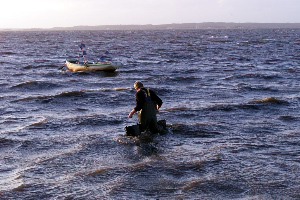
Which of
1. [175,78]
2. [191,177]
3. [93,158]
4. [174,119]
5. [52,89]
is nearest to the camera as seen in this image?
[191,177]

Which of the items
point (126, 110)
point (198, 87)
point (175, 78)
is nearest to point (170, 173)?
point (126, 110)

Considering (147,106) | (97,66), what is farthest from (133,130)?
(97,66)

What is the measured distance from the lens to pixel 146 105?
11.9m

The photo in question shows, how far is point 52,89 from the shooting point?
907 inches

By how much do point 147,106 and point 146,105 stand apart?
0.05m

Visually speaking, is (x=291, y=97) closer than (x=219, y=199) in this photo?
No

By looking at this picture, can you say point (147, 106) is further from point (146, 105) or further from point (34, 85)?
point (34, 85)

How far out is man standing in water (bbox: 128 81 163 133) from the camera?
38.5ft

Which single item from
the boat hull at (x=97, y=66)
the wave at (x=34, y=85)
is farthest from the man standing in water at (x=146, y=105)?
the boat hull at (x=97, y=66)

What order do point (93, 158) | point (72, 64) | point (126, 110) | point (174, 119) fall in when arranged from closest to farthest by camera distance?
point (93, 158)
point (174, 119)
point (126, 110)
point (72, 64)

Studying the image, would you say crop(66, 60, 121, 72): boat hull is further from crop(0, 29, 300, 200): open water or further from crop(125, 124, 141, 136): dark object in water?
crop(125, 124, 141, 136): dark object in water

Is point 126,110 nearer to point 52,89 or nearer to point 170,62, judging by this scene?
point 52,89

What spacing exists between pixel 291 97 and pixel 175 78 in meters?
9.14

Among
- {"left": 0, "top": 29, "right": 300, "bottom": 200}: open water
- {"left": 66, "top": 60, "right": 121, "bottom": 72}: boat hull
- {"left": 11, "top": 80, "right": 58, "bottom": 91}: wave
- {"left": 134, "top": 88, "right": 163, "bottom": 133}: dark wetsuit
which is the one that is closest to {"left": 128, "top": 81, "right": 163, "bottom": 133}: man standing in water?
{"left": 134, "top": 88, "right": 163, "bottom": 133}: dark wetsuit
